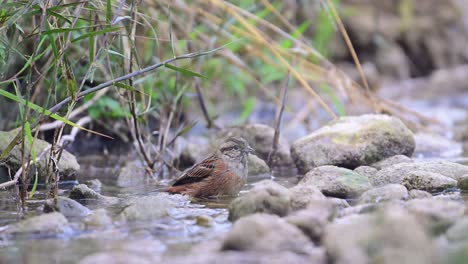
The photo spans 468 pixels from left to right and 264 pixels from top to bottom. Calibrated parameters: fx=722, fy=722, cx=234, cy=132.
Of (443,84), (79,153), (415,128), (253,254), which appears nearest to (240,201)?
(253,254)

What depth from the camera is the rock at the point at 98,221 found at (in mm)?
3949

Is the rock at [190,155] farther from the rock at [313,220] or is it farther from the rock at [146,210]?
the rock at [313,220]

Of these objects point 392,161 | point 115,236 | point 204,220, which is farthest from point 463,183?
point 115,236

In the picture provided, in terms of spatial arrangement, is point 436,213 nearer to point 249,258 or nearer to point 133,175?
point 249,258

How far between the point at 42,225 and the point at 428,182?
267 centimetres

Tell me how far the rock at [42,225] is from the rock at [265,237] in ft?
3.35

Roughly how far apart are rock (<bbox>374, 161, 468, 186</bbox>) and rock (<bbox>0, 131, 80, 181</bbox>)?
2440 mm

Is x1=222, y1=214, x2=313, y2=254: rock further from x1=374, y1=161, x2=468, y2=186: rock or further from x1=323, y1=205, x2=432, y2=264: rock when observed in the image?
x1=374, y1=161, x2=468, y2=186: rock

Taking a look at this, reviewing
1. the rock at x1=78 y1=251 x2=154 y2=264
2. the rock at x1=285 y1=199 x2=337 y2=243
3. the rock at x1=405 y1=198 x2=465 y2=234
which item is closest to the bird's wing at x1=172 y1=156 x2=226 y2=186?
the rock at x1=285 y1=199 x2=337 y2=243

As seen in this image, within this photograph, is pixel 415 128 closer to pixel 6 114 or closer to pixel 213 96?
pixel 213 96

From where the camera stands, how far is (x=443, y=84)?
13.6 m

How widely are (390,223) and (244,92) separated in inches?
287

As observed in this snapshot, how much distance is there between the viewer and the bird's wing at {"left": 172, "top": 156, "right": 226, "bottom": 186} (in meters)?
5.74

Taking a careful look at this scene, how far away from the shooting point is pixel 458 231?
3305 mm
